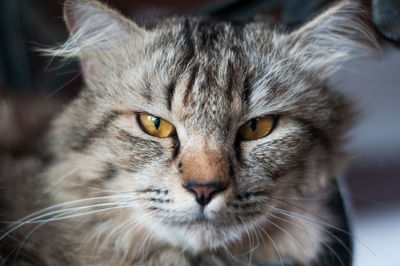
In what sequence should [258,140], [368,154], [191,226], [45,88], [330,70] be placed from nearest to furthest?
[191,226] < [258,140] < [330,70] < [45,88] < [368,154]

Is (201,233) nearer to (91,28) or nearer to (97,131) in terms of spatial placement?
(97,131)

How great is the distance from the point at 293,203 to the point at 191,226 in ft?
1.01

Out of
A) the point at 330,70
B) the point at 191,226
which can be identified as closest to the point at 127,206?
the point at 191,226

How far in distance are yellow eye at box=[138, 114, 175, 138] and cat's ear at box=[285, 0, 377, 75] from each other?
436 millimetres

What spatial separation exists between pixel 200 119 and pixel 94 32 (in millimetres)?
466

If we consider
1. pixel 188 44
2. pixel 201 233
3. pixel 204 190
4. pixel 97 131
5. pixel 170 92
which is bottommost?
pixel 201 233

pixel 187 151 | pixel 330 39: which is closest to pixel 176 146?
pixel 187 151

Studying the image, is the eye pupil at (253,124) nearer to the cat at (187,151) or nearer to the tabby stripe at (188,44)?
the cat at (187,151)

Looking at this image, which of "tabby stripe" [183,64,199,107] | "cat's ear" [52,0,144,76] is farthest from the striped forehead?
"cat's ear" [52,0,144,76]

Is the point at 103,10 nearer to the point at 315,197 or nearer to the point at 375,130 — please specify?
the point at 315,197

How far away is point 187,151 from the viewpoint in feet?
2.99

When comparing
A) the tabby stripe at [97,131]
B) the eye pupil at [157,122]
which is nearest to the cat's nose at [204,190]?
the eye pupil at [157,122]

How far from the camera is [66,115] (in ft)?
3.83

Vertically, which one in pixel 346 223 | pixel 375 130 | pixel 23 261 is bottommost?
pixel 23 261
